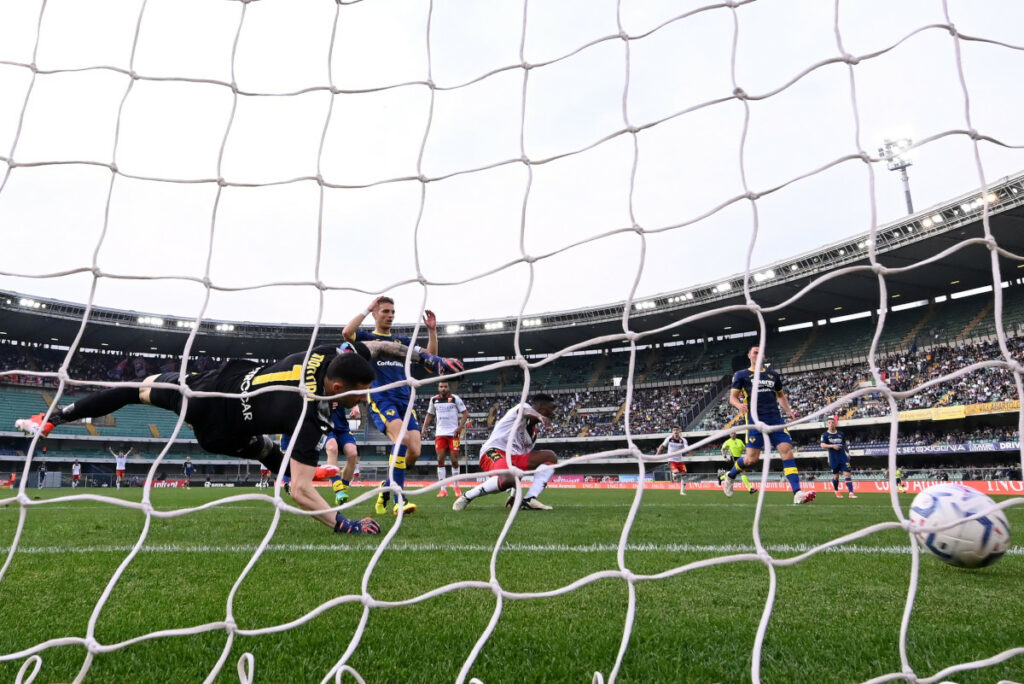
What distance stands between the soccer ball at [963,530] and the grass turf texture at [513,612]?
17cm

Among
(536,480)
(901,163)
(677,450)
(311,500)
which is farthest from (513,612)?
(901,163)

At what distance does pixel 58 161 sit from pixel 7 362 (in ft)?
117

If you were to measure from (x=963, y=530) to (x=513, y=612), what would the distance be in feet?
5.80

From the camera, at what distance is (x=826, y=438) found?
11.9m

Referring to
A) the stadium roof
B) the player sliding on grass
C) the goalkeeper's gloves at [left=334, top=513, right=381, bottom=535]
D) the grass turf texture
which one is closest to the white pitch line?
the grass turf texture

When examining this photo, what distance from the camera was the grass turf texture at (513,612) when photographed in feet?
6.08

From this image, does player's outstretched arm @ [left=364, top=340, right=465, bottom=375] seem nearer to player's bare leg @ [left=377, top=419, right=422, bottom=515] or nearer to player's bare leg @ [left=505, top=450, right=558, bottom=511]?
player's bare leg @ [left=377, top=419, right=422, bottom=515]

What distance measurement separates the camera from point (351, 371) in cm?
338

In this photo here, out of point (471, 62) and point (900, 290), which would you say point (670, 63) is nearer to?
point (471, 62)

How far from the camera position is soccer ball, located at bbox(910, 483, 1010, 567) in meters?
2.53

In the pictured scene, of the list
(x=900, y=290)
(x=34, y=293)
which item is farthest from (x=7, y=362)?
(x=900, y=290)

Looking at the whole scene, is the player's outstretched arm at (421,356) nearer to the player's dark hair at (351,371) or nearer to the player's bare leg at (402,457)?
the player's bare leg at (402,457)

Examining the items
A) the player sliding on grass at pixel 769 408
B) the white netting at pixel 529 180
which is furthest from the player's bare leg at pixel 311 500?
the player sliding on grass at pixel 769 408

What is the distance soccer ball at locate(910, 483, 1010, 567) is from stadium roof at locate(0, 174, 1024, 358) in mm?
19258
